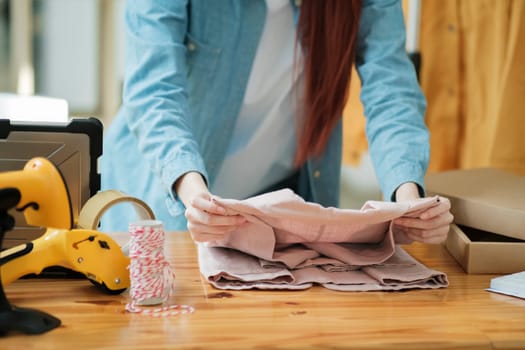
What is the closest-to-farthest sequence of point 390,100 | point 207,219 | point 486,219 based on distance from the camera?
1. point 207,219
2. point 486,219
3. point 390,100

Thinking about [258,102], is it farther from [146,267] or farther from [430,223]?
[146,267]

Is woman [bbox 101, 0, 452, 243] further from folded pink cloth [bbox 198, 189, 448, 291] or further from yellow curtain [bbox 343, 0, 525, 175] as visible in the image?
yellow curtain [bbox 343, 0, 525, 175]

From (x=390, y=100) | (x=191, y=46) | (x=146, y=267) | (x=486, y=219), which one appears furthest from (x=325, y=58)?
(x=146, y=267)

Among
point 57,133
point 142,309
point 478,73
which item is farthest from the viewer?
point 478,73

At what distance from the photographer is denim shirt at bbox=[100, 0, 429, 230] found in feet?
4.10

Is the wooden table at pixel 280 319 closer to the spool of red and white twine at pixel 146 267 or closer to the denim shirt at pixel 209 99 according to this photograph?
the spool of red and white twine at pixel 146 267

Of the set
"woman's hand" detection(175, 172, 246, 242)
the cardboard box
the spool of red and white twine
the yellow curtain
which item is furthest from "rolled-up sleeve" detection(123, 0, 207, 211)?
the yellow curtain

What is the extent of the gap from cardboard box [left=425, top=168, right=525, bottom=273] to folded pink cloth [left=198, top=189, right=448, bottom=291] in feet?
0.32

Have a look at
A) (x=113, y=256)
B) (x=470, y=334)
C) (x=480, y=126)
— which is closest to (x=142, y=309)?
(x=113, y=256)

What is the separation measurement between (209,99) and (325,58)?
24cm

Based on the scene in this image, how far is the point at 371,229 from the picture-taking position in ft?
3.67

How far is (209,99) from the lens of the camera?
1488 millimetres

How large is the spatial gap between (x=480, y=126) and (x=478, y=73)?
0.48 feet

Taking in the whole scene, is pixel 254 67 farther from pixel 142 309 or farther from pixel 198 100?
pixel 142 309
